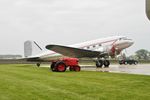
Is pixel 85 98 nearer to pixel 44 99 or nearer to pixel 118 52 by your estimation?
pixel 44 99

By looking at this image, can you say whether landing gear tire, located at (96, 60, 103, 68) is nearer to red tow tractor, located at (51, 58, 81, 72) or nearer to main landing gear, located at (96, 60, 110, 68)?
main landing gear, located at (96, 60, 110, 68)

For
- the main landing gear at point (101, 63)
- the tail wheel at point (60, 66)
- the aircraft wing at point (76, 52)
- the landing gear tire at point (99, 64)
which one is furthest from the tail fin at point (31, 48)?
the tail wheel at point (60, 66)

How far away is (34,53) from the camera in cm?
5294

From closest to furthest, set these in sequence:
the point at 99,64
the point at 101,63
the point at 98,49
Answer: the point at 99,64, the point at 101,63, the point at 98,49

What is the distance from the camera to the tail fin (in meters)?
53.0

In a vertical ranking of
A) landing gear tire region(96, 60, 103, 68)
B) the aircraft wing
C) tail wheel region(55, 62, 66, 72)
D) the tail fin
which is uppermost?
the tail fin

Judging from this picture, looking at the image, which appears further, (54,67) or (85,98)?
(54,67)

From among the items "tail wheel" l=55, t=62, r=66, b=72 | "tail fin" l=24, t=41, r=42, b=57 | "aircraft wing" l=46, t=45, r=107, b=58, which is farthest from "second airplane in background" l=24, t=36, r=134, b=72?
"tail wheel" l=55, t=62, r=66, b=72

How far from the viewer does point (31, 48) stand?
5388 centimetres

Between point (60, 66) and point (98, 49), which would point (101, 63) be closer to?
point (98, 49)

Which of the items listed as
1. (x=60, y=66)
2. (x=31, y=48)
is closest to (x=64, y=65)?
(x=60, y=66)

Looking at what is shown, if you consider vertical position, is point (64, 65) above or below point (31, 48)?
below

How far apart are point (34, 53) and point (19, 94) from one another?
41.5 metres

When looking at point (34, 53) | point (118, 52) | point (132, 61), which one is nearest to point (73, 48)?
point (118, 52)
